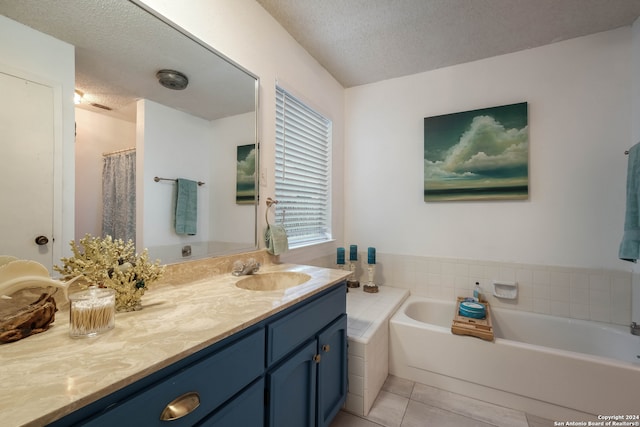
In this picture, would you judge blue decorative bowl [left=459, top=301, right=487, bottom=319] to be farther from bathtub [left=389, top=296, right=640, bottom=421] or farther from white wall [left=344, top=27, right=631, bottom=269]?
white wall [left=344, top=27, right=631, bottom=269]

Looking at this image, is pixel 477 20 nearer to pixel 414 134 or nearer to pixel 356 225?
pixel 414 134

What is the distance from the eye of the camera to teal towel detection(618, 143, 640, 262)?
1.57 metres

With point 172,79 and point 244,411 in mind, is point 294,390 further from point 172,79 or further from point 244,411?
point 172,79

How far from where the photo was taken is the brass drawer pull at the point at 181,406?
0.60 m

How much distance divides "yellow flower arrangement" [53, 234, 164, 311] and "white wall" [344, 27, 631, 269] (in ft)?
6.96

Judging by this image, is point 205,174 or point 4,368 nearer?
point 4,368

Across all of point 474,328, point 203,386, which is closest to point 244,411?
point 203,386

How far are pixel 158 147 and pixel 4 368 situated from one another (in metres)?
0.87

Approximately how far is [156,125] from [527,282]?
271cm

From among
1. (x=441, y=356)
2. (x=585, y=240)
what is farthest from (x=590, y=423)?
(x=585, y=240)

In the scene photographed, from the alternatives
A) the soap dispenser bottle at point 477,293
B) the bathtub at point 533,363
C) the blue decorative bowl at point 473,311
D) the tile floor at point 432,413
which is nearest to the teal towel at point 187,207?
the tile floor at point 432,413

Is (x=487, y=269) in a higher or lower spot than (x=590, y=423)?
higher

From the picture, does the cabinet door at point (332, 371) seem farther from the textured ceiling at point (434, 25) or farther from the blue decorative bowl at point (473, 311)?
the textured ceiling at point (434, 25)

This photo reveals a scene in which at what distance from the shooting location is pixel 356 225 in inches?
109
